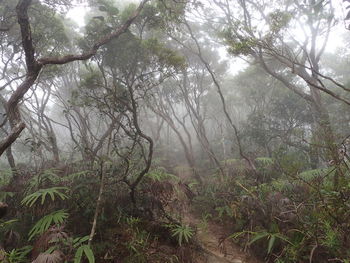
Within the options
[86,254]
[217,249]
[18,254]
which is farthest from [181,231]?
[18,254]

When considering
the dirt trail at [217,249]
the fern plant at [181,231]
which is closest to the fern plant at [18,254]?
the fern plant at [181,231]

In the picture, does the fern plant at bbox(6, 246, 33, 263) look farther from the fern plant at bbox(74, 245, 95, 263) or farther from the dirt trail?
the dirt trail

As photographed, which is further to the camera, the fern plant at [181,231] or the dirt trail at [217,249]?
the dirt trail at [217,249]

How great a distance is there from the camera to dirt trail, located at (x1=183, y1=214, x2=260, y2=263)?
424cm

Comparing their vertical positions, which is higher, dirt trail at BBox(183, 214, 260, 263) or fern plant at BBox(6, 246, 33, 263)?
fern plant at BBox(6, 246, 33, 263)

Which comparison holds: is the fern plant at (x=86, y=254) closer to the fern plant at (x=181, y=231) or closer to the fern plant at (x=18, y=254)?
the fern plant at (x=18, y=254)

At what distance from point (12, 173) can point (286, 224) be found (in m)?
5.24

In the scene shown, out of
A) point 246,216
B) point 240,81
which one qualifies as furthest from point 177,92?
point 246,216

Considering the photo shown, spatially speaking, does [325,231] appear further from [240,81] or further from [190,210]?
[240,81]

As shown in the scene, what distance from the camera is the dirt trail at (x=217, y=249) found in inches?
167

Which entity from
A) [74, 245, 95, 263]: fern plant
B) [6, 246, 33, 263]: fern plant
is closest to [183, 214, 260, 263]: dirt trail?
[74, 245, 95, 263]: fern plant

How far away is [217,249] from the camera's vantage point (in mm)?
4637

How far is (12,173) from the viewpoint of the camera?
4812 millimetres

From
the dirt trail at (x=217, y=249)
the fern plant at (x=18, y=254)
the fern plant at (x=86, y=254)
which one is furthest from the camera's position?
the dirt trail at (x=217, y=249)
